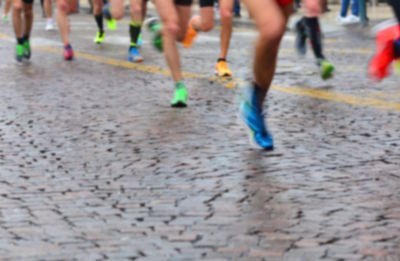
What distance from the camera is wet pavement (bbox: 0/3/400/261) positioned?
15.9 feet

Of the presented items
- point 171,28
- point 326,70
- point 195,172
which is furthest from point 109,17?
point 195,172

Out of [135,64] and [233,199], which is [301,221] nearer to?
[233,199]

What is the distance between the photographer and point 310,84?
1100 cm

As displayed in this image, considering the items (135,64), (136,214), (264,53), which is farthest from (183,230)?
(135,64)

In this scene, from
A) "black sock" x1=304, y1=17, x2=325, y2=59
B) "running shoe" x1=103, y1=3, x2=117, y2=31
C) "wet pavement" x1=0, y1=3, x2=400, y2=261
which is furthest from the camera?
"running shoe" x1=103, y1=3, x2=117, y2=31

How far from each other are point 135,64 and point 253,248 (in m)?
9.14

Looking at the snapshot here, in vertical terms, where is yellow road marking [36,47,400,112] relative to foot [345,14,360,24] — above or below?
above

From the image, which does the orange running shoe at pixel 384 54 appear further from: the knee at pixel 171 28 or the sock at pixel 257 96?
the knee at pixel 171 28

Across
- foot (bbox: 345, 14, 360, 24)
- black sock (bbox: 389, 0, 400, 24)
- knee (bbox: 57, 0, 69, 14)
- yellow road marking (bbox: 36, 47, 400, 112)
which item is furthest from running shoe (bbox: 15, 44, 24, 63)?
black sock (bbox: 389, 0, 400, 24)

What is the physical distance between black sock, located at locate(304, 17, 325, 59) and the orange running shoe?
459 cm

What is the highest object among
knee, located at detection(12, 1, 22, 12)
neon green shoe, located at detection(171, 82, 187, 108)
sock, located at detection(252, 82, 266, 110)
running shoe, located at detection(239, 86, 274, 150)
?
sock, located at detection(252, 82, 266, 110)

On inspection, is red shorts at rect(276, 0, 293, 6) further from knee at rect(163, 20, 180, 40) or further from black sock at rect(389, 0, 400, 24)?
knee at rect(163, 20, 180, 40)

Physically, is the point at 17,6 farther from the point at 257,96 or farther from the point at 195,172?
the point at 195,172

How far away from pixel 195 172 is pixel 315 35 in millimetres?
5117
